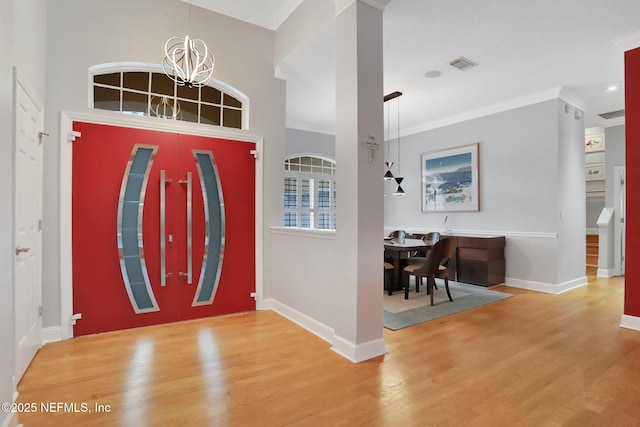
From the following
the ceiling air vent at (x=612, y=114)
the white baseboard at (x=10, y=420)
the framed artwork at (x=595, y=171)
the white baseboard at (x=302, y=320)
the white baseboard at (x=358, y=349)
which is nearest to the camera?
the white baseboard at (x=10, y=420)

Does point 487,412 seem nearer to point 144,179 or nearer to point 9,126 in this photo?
point 9,126

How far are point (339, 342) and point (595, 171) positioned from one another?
8.77 metres

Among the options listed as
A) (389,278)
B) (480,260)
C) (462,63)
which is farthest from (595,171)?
(389,278)

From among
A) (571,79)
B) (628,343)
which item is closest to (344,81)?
(628,343)

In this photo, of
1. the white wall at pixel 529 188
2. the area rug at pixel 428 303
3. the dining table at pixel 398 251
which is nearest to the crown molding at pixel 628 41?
the white wall at pixel 529 188

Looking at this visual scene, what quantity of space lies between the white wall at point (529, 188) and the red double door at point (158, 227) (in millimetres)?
4161

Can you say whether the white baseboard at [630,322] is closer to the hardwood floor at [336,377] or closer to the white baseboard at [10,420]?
the hardwood floor at [336,377]

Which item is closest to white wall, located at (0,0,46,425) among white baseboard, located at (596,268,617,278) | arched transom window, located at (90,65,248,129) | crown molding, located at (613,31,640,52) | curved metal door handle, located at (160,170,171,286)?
arched transom window, located at (90,65,248,129)

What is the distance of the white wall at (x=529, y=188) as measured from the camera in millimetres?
4938

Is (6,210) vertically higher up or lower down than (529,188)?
lower down

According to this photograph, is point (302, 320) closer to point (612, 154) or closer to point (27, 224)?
point (27, 224)

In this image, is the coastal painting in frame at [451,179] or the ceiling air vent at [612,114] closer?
the ceiling air vent at [612,114]

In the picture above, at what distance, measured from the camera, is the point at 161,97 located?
3.53 metres

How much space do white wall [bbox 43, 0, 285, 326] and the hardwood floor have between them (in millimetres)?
1030
